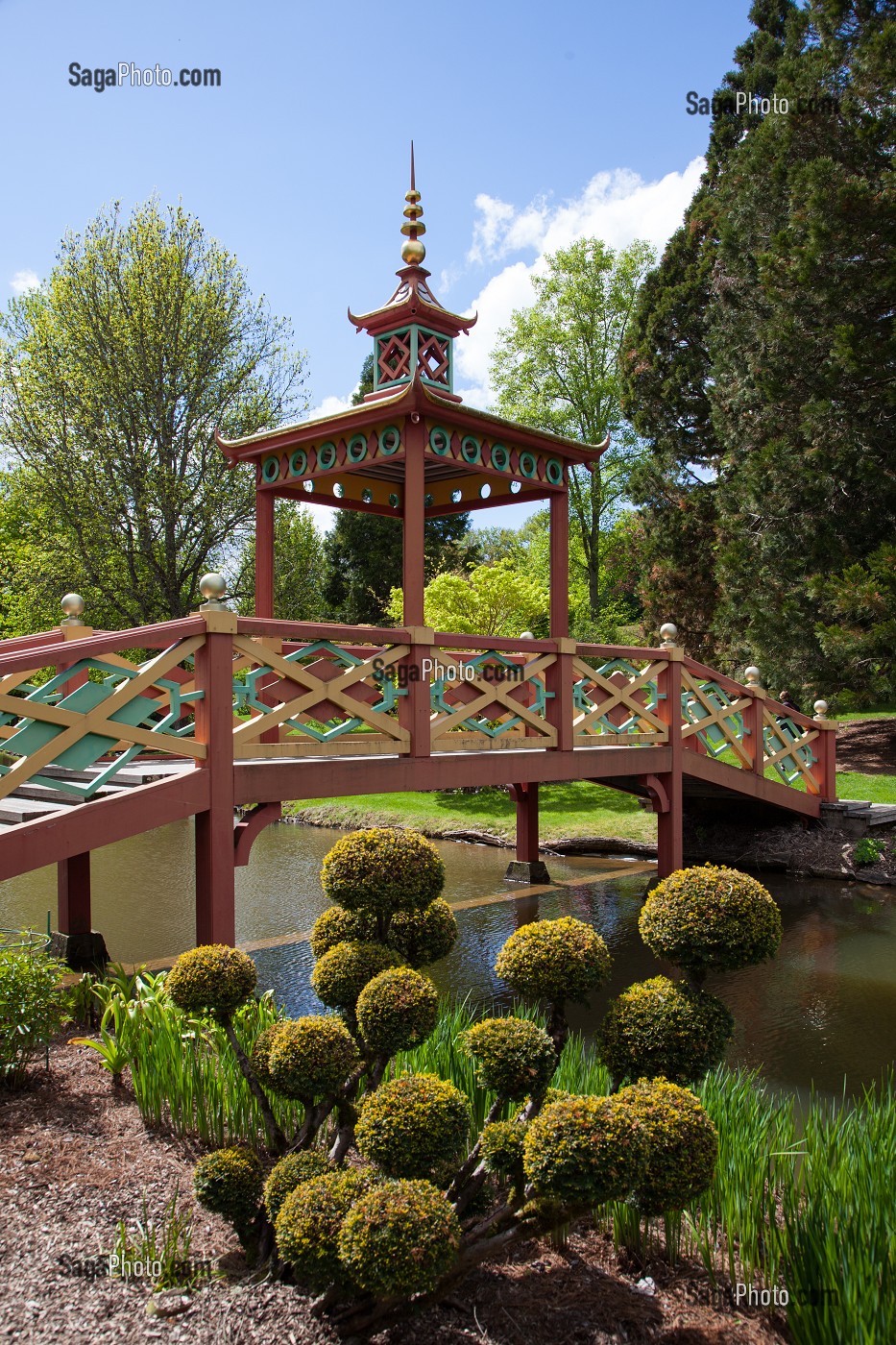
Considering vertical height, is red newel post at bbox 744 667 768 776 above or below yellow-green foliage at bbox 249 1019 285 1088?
above

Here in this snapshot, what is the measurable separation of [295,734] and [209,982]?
8454 mm

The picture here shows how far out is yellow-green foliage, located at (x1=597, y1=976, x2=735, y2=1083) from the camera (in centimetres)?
358

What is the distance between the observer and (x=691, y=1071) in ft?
11.8

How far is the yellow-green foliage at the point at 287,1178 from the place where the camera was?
336 centimetres

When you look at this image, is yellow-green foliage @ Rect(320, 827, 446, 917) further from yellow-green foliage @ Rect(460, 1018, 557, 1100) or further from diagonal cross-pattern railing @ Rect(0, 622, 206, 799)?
diagonal cross-pattern railing @ Rect(0, 622, 206, 799)

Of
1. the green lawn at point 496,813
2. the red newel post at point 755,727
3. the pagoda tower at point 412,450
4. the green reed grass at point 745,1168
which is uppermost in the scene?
the pagoda tower at point 412,450

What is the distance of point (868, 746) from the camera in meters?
19.2

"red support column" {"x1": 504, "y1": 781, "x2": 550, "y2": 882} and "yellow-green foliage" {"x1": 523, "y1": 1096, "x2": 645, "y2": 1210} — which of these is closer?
"yellow-green foliage" {"x1": 523, "y1": 1096, "x2": 645, "y2": 1210}

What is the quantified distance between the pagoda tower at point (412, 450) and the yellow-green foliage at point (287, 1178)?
5360mm

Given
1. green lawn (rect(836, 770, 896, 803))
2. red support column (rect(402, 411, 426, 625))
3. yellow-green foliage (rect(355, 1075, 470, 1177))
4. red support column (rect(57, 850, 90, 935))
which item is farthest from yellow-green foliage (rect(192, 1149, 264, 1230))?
green lawn (rect(836, 770, 896, 803))

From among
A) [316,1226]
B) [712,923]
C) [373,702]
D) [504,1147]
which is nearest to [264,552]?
[373,702]

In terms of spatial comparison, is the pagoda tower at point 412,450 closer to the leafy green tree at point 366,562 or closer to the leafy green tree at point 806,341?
the leafy green tree at point 806,341

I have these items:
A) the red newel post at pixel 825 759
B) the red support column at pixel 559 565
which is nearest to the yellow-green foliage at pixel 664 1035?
the red support column at pixel 559 565

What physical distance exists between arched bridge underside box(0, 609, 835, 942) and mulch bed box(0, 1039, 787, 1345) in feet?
6.21
